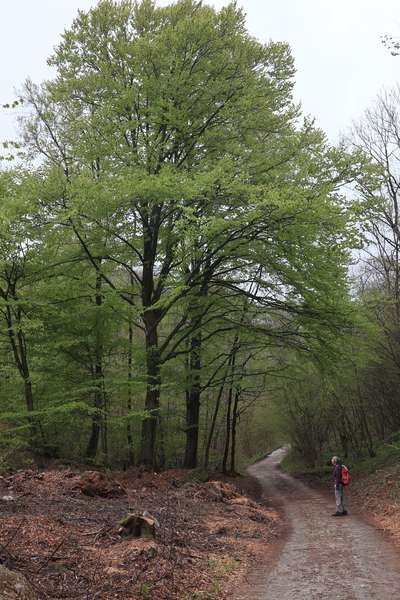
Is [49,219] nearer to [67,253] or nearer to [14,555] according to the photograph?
[67,253]

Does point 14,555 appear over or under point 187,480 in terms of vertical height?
over

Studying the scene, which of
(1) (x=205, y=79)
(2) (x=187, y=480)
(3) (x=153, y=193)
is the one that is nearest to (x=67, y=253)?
(3) (x=153, y=193)

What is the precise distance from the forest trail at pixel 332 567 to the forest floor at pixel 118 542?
1.75 feet

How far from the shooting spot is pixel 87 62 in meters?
17.1

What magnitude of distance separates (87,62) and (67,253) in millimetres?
6352

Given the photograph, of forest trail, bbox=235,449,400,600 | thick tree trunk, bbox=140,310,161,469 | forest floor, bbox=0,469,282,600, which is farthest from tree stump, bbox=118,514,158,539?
thick tree trunk, bbox=140,310,161,469

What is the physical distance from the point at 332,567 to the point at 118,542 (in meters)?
3.57

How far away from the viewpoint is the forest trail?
7199 millimetres

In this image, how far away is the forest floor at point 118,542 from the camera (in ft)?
20.7

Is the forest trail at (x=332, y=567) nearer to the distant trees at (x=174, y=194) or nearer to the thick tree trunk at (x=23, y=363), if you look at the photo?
the distant trees at (x=174, y=194)

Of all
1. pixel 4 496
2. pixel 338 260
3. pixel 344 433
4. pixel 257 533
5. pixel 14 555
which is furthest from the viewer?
pixel 344 433

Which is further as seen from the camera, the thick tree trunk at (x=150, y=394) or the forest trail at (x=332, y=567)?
the thick tree trunk at (x=150, y=394)

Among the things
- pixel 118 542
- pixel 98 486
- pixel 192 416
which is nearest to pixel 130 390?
pixel 98 486

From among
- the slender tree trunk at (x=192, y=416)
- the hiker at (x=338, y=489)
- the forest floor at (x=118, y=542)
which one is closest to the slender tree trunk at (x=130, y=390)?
the slender tree trunk at (x=192, y=416)
